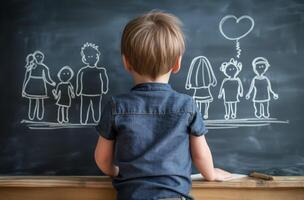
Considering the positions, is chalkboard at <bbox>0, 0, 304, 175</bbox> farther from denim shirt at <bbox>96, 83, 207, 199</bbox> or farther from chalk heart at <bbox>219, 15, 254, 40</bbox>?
denim shirt at <bbox>96, 83, 207, 199</bbox>

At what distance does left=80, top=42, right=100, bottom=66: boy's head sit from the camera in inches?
54.9

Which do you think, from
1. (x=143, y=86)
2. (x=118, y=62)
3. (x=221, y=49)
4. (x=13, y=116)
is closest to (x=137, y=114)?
(x=143, y=86)

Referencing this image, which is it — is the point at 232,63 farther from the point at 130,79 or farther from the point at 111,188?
the point at 111,188

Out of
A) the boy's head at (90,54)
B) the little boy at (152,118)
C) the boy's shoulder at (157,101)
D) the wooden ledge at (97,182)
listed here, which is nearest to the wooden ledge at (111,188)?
the wooden ledge at (97,182)

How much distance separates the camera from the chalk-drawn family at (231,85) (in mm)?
1363

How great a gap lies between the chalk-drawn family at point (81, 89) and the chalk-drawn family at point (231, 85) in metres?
0.35

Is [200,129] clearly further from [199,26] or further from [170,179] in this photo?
[199,26]

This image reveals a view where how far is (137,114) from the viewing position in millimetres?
1114

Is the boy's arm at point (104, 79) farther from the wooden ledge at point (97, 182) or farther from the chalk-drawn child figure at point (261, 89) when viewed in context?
the chalk-drawn child figure at point (261, 89)

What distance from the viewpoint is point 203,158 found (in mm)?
1223

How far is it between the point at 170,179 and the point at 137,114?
0.76 ft

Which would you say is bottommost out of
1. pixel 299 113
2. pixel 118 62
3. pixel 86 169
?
pixel 86 169

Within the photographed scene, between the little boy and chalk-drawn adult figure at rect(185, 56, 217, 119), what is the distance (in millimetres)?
237

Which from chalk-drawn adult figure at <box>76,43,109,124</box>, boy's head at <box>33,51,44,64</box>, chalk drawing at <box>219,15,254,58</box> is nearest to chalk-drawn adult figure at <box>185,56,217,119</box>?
chalk drawing at <box>219,15,254,58</box>
